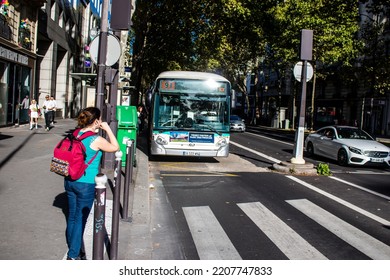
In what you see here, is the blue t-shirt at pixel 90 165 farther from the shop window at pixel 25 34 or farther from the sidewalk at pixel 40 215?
the shop window at pixel 25 34

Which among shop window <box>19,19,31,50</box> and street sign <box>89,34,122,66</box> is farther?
shop window <box>19,19,31,50</box>

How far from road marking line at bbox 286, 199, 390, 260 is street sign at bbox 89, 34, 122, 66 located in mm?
4824

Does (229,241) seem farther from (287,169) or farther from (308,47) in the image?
(308,47)

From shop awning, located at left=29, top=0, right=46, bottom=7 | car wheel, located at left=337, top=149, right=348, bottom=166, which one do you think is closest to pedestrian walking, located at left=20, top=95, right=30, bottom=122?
shop awning, located at left=29, top=0, right=46, bottom=7

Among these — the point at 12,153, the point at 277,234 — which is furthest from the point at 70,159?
the point at 12,153

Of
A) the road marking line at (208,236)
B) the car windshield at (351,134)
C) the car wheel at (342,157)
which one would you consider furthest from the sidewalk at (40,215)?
the car windshield at (351,134)

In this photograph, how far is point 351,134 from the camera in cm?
1563

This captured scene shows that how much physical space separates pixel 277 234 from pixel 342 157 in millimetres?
9372

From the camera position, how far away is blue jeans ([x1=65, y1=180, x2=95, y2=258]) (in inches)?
177

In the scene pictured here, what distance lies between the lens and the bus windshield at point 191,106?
13.5 metres

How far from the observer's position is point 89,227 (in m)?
5.82

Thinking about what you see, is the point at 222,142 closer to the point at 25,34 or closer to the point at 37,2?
the point at 25,34

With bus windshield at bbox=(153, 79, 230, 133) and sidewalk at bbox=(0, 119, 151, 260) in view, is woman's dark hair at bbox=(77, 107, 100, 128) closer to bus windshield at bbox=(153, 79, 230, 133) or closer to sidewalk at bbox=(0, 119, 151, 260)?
sidewalk at bbox=(0, 119, 151, 260)

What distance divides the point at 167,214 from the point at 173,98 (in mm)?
6882
